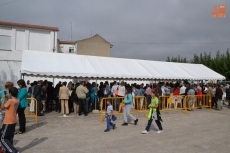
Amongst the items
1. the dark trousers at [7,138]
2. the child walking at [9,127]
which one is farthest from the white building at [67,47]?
the dark trousers at [7,138]

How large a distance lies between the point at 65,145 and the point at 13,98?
2.10 meters

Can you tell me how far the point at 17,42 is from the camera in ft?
78.2

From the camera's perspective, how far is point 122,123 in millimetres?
10414

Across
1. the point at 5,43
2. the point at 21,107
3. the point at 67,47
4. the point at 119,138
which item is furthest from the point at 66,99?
the point at 67,47

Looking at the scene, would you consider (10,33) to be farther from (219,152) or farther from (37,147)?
(219,152)

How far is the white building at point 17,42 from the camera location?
22.6 meters

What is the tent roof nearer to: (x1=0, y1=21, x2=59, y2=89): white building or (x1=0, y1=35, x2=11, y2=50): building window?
(x1=0, y1=21, x2=59, y2=89): white building

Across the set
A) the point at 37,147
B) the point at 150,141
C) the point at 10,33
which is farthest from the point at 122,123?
the point at 10,33

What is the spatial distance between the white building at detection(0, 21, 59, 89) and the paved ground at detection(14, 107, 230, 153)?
46.3 ft

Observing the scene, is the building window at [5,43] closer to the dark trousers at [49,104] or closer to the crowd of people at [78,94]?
the crowd of people at [78,94]

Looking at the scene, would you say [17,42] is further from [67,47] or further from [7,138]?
[7,138]

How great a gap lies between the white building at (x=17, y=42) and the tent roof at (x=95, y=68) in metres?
10.7

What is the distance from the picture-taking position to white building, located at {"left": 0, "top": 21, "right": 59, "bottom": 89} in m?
22.6

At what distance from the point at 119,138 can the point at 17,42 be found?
65.4ft
